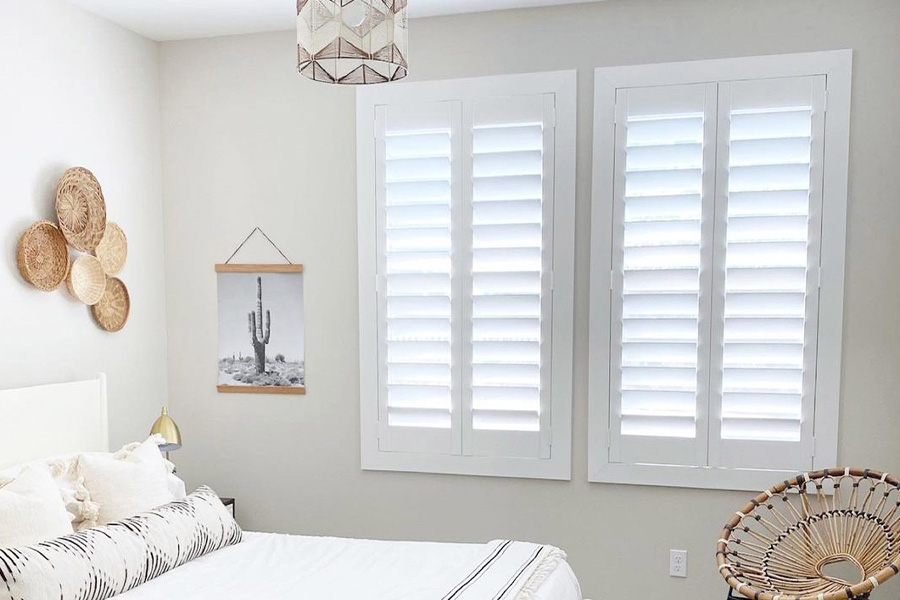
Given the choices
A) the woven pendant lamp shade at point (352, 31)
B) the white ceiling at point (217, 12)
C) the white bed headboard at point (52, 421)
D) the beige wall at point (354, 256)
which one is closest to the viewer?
the woven pendant lamp shade at point (352, 31)

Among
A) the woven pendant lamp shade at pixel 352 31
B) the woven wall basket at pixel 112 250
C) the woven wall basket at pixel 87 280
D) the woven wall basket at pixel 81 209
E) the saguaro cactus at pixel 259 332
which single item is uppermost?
the woven pendant lamp shade at pixel 352 31

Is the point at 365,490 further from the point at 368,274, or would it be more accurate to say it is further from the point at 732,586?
the point at 732,586

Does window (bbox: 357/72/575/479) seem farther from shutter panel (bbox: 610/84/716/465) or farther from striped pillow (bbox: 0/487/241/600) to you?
striped pillow (bbox: 0/487/241/600)

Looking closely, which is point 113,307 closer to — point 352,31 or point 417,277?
point 417,277

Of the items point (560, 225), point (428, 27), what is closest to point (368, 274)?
point (560, 225)

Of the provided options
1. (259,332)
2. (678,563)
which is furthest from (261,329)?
(678,563)

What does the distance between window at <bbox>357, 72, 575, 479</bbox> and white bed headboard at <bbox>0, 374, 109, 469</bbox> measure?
1133mm

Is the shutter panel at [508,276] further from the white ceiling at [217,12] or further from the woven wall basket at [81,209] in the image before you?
the woven wall basket at [81,209]

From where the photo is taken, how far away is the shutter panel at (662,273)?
3.11 metres

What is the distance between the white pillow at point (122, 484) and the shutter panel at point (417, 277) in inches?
42.5

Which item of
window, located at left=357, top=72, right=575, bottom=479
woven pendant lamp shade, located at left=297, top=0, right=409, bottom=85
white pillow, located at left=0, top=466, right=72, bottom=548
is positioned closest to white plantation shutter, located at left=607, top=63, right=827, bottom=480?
window, located at left=357, top=72, right=575, bottom=479

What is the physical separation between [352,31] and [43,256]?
5.90ft

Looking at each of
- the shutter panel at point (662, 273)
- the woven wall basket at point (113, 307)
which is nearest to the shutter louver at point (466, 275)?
the shutter panel at point (662, 273)

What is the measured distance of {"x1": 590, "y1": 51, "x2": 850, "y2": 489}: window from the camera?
301cm
